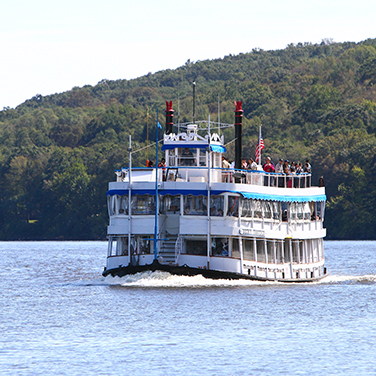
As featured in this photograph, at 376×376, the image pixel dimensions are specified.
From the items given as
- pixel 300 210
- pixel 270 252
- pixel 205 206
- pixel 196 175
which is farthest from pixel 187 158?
pixel 300 210

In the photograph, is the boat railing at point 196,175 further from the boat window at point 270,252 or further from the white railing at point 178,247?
the boat window at point 270,252

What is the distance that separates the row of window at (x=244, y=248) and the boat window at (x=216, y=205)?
166 centimetres

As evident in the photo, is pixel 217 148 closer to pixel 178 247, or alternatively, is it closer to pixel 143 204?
pixel 143 204

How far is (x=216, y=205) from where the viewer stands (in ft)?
171

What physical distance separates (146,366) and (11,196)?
155023 millimetres

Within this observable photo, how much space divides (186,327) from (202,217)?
1297cm

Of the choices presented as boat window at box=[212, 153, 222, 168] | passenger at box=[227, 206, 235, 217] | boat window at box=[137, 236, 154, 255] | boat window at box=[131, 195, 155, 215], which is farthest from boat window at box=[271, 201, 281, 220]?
boat window at box=[137, 236, 154, 255]

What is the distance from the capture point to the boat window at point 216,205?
5194 centimetres

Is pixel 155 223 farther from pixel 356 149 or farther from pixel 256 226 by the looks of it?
pixel 356 149

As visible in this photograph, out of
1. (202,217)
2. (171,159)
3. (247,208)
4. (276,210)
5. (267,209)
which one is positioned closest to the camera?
(202,217)

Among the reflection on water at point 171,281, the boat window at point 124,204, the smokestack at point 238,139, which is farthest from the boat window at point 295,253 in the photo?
the boat window at point 124,204

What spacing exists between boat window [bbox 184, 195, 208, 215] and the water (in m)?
3.96

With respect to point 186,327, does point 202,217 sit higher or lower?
higher

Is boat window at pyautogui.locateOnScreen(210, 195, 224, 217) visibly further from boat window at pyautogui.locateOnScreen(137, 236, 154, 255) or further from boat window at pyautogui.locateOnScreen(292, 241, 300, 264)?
boat window at pyautogui.locateOnScreen(292, 241, 300, 264)
